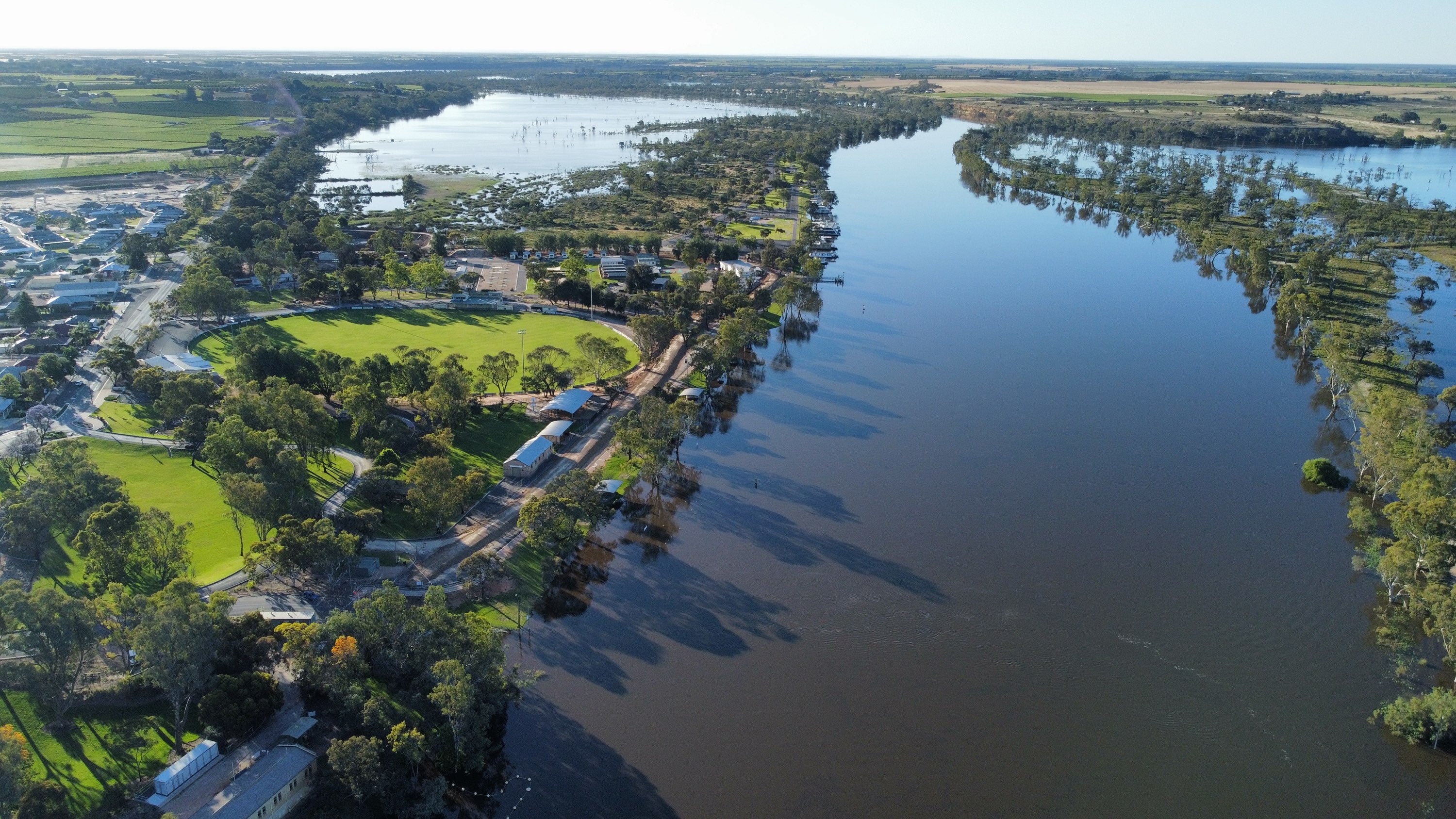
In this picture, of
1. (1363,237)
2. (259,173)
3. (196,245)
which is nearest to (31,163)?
(259,173)

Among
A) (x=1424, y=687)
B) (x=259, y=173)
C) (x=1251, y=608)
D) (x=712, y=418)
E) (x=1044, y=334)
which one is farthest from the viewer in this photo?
(x=259, y=173)

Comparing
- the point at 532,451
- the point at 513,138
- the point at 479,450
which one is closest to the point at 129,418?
the point at 479,450

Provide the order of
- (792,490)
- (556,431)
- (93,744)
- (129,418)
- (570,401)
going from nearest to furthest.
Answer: (93,744)
(792,490)
(556,431)
(129,418)
(570,401)

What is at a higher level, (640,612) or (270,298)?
(270,298)

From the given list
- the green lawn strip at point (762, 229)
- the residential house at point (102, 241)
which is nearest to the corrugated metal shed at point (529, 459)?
the green lawn strip at point (762, 229)

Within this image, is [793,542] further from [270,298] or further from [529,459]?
[270,298]

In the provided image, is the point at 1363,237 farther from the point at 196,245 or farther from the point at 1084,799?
the point at 196,245
